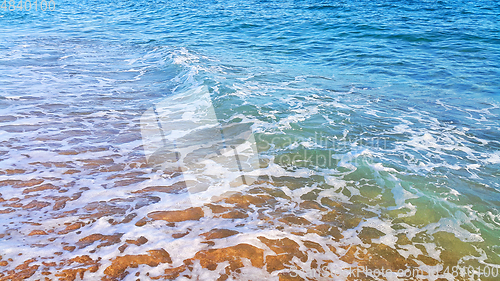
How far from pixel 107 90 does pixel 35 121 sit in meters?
2.55

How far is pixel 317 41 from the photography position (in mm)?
14258

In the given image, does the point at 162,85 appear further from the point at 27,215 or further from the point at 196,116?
the point at 27,215

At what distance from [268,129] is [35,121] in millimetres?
4522

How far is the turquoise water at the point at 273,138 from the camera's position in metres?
3.97

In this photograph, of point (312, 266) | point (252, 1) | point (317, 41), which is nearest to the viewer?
point (312, 266)

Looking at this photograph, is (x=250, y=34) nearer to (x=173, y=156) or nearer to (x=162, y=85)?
(x=162, y=85)

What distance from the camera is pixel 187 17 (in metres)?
20.7

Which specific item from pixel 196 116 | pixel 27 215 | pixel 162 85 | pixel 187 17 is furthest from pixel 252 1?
pixel 27 215

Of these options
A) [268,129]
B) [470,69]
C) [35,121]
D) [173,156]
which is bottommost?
[470,69]

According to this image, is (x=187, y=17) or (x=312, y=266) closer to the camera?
(x=312, y=266)

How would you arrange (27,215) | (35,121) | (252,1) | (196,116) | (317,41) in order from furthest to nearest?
(252,1) < (317,41) < (196,116) < (35,121) < (27,215)

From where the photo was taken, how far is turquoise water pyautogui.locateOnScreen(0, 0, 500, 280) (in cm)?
397

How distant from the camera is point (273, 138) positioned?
6566mm

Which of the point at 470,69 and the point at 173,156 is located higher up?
the point at 173,156
